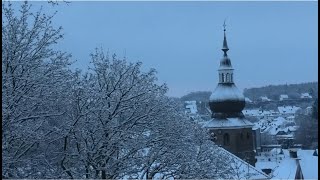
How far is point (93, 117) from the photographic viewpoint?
Result: 33.1 feet

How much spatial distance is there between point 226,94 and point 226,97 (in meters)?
0.23

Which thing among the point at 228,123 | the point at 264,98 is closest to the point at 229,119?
the point at 228,123

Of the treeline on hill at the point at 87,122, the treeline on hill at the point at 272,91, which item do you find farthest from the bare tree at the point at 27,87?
the treeline on hill at the point at 272,91

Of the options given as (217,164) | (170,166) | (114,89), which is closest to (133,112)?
(114,89)

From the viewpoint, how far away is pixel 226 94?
3431cm

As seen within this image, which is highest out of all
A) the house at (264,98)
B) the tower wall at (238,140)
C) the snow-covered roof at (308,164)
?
the house at (264,98)

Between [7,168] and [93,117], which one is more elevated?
[93,117]

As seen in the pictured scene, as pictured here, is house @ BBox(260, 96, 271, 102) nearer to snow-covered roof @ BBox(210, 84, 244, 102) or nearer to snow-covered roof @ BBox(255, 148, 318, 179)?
snow-covered roof @ BBox(255, 148, 318, 179)

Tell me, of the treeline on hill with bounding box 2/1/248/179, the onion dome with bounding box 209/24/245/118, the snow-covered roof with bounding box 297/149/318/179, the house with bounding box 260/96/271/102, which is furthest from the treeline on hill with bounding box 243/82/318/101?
the treeline on hill with bounding box 2/1/248/179

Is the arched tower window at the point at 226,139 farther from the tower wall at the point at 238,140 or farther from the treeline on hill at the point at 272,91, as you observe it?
the treeline on hill at the point at 272,91

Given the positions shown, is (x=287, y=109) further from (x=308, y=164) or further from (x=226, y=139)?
(x=226, y=139)

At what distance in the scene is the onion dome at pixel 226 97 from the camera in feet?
112

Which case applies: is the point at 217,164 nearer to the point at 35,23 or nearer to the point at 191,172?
the point at 191,172

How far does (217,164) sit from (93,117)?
3.06m
